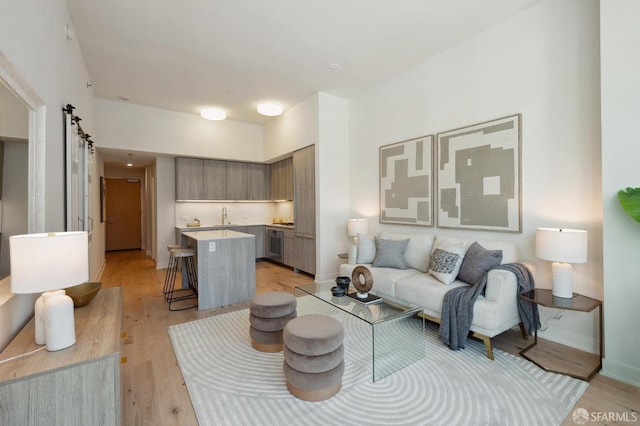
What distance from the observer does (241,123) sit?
663cm

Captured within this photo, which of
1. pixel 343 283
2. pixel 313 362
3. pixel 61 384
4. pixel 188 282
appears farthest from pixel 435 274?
pixel 188 282

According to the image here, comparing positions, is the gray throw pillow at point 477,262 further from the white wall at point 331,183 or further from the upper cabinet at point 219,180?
the upper cabinet at point 219,180

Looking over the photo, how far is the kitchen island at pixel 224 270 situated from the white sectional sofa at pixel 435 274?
132cm

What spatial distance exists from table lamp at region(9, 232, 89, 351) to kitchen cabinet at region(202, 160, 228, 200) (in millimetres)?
5219

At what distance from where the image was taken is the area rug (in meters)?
1.79

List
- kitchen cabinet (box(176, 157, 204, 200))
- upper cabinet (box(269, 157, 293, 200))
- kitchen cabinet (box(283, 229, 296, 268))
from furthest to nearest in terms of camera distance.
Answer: upper cabinet (box(269, 157, 293, 200)) → kitchen cabinet (box(176, 157, 204, 200)) → kitchen cabinet (box(283, 229, 296, 268))

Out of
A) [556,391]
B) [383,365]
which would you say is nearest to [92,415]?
[383,365]

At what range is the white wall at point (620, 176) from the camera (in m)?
2.14

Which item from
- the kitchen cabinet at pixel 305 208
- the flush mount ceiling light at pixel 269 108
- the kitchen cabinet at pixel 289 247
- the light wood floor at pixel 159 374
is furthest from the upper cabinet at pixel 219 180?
the light wood floor at pixel 159 374

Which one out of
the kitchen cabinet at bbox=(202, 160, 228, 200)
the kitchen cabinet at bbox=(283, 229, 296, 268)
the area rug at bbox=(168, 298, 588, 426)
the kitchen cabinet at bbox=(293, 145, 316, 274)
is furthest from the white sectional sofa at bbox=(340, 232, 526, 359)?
the kitchen cabinet at bbox=(202, 160, 228, 200)

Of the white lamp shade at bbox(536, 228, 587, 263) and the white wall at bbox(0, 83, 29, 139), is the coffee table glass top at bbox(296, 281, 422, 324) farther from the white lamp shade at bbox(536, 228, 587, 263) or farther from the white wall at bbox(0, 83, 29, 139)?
the white wall at bbox(0, 83, 29, 139)

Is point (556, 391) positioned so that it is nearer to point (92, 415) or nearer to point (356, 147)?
point (92, 415)

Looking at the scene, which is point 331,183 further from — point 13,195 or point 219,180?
point 13,195

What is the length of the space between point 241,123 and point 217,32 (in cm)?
342
